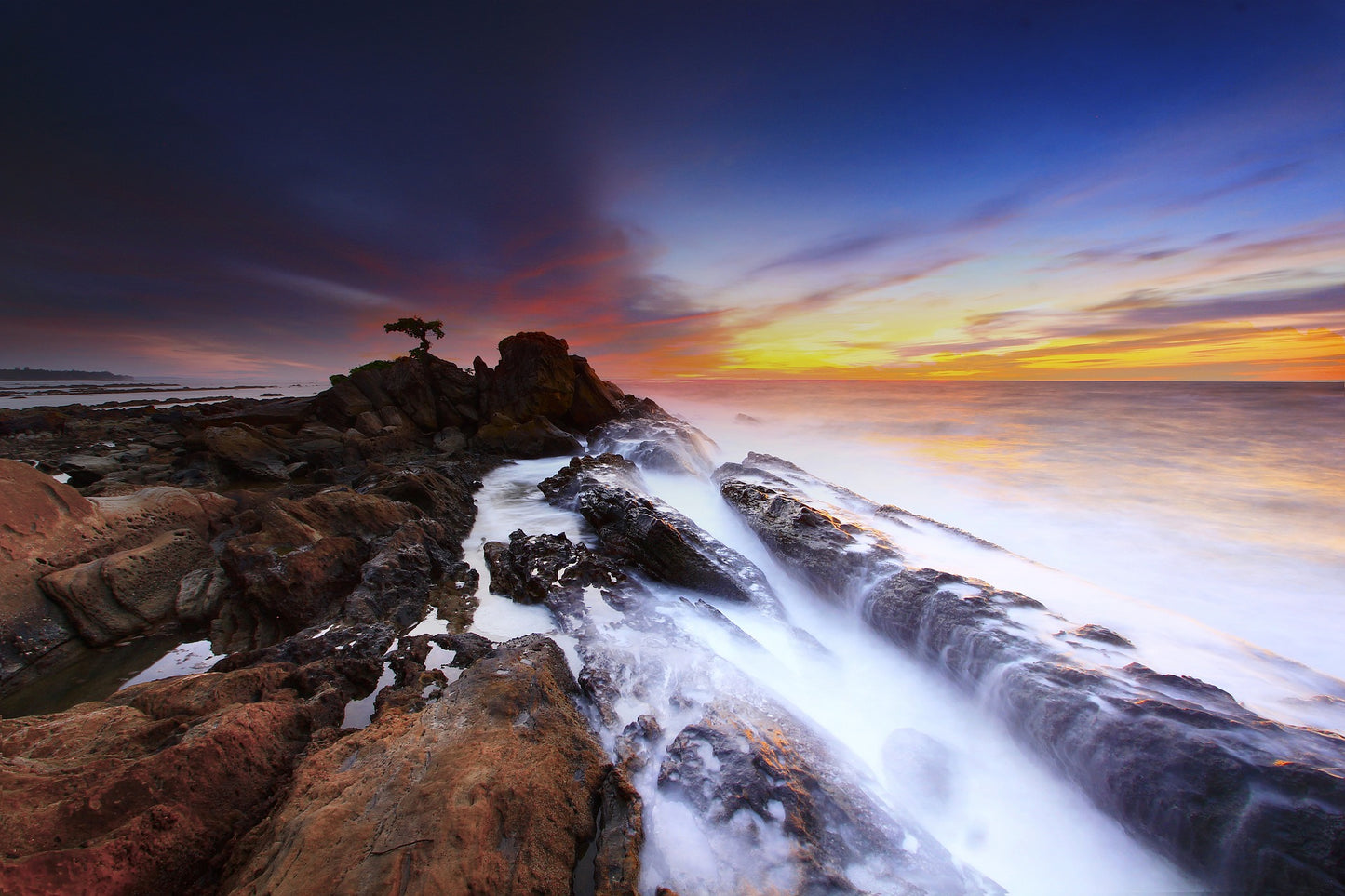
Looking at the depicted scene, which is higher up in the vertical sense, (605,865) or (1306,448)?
(1306,448)

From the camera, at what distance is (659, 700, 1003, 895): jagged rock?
9.66 feet

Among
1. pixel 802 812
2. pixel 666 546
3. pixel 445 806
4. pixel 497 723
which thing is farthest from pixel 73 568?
pixel 802 812

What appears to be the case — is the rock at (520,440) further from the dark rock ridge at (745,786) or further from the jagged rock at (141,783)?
the jagged rock at (141,783)

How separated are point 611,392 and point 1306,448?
95.1 feet

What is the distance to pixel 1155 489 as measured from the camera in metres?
13.1

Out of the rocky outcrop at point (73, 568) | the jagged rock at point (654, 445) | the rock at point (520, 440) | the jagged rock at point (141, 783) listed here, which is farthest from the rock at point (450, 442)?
the jagged rock at point (141, 783)

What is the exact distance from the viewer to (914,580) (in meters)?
5.63

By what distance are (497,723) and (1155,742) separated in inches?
209

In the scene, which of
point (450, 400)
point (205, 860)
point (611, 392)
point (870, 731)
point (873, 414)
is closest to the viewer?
point (205, 860)

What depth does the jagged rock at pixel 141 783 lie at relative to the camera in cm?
227

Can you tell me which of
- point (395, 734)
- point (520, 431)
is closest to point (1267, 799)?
point (395, 734)

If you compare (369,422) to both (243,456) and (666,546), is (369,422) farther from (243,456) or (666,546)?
(666,546)

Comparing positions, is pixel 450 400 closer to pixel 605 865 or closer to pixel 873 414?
pixel 605 865

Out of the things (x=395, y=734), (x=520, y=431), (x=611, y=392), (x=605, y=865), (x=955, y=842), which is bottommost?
(x=955, y=842)
